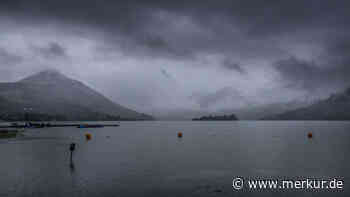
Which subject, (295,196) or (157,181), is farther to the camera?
(157,181)

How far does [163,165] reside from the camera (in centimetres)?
4406

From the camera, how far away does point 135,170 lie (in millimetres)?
39344

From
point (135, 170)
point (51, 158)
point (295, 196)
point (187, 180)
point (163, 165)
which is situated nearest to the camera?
point (295, 196)

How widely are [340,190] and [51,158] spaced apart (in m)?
46.9

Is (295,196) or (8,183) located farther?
(8,183)

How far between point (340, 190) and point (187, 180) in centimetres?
1687

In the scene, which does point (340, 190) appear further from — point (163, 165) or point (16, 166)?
point (16, 166)

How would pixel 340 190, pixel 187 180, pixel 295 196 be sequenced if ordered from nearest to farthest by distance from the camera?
pixel 295 196 < pixel 340 190 < pixel 187 180

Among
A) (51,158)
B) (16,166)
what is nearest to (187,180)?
(16,166)

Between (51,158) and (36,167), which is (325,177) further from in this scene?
(51,158)

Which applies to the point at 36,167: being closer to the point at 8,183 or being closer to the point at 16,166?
the point at 16,166

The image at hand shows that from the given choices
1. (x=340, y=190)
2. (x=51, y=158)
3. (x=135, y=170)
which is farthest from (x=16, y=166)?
(x=340, y=190)

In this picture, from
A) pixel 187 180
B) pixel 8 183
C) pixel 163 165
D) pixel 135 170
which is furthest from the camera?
pixel 163 165

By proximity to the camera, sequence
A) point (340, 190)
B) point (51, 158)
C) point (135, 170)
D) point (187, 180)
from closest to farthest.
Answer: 1. point (340, 190)
2. point (187, 180)
3. point (135, 170)
4. point (51, 158)
